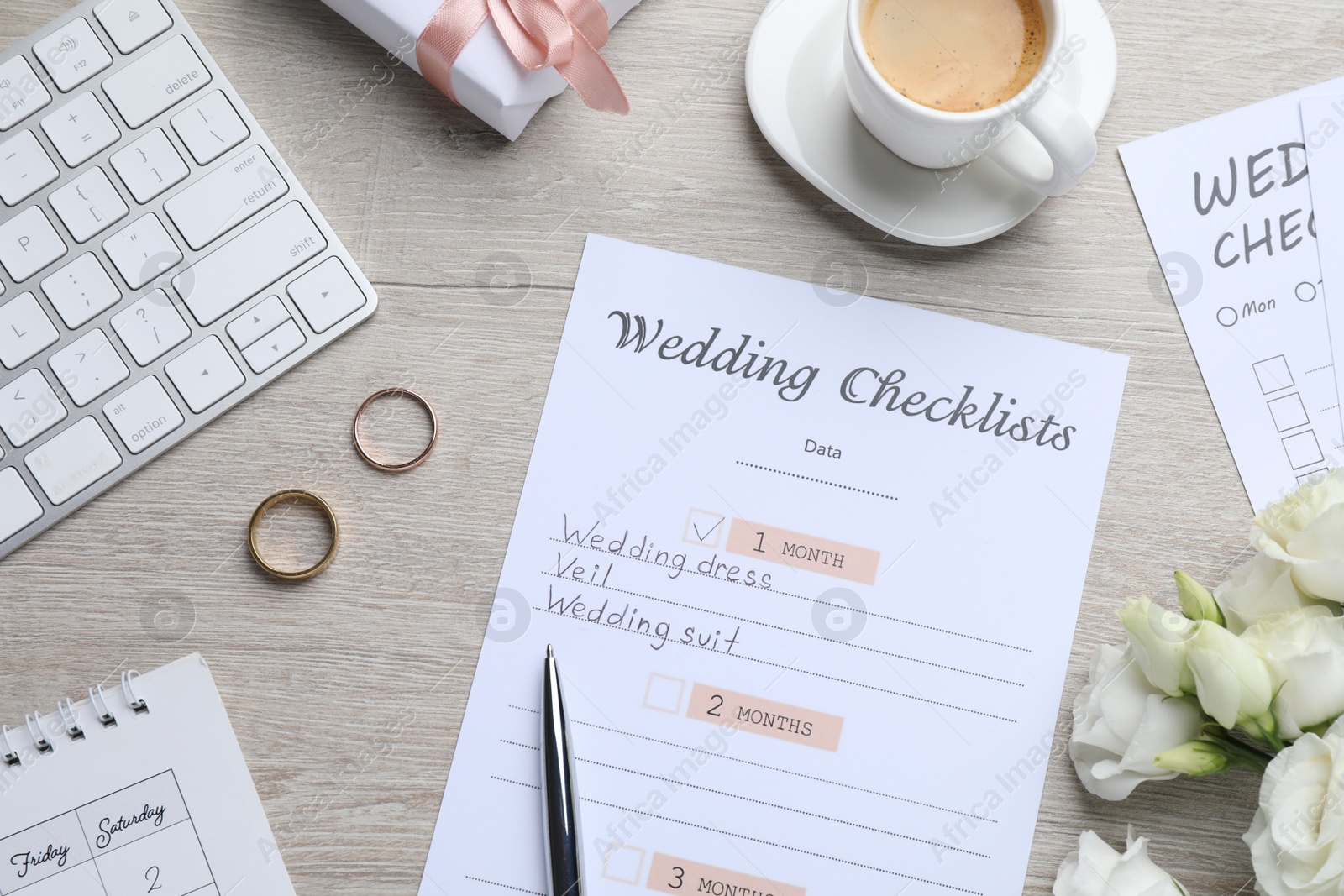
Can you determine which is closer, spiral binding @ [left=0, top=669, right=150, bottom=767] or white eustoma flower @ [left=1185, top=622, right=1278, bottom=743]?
white eustoma flower @ [left=1185, top=622, right=1278, bottom=743]

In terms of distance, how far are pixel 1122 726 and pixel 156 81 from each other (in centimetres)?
79

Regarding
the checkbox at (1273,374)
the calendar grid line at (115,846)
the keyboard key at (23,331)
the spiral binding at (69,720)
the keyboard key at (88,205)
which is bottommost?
the calendar grid line at (115,846)

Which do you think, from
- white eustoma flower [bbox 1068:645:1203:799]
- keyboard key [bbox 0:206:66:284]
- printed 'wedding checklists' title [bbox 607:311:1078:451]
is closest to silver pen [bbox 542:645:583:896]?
printed 'wedding checklists' title [bbox 607:311:1078:451]

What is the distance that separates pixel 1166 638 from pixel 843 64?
17.1 inches

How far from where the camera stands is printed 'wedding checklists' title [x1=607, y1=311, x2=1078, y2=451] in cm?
64

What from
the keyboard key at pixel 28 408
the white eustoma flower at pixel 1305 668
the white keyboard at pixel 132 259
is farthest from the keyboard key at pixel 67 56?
the white eustoma flower at pixel 1305 668

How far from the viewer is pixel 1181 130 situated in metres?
0.66

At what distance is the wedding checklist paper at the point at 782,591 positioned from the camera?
617mm

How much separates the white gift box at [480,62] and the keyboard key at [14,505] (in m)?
0.40

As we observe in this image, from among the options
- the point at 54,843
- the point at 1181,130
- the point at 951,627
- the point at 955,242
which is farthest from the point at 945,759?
the point at 54,843

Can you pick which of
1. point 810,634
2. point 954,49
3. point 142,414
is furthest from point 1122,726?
point 142,414

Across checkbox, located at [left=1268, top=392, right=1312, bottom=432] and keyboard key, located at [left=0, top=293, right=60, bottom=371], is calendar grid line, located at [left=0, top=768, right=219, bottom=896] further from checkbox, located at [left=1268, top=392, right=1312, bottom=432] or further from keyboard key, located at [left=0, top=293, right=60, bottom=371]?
checkbox, located at [left=1268, top=392, right=1312, bottom=432]

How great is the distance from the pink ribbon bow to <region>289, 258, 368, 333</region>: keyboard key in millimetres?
160

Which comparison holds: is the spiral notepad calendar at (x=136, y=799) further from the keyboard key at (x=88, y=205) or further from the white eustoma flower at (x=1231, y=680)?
the white eustoma flower at (x=1231, y=680)
